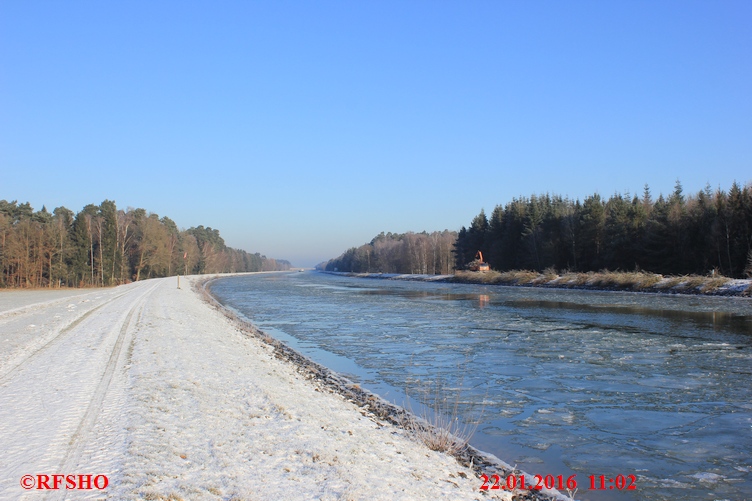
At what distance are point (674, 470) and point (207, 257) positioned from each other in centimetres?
13438

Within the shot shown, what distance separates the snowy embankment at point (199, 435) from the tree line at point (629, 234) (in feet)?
122

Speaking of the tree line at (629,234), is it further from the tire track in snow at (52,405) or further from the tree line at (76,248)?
the tree line at (76,248)

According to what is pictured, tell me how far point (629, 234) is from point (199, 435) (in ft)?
165

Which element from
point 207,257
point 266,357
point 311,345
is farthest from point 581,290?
point 207,257

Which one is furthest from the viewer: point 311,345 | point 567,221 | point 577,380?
point 567,221

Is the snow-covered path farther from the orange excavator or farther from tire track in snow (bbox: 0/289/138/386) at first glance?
the orange excavator

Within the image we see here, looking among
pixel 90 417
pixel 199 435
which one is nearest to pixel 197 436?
pixel 199 435

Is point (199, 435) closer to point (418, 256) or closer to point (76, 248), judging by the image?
point (76, 248)

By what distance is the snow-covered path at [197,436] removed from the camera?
15.5 ft

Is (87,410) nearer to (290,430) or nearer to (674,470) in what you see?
(290,430)

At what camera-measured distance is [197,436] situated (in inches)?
237

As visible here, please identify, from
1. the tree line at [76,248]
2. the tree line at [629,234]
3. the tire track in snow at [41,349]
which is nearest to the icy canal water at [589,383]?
the tire track in snow at [41,349]

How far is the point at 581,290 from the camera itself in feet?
143

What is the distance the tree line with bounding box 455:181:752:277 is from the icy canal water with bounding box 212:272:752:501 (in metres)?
19.3
